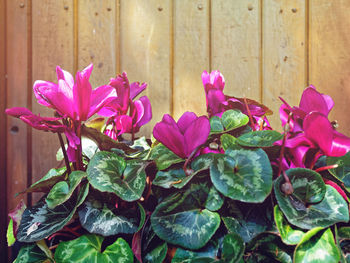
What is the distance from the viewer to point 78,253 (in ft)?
1.52

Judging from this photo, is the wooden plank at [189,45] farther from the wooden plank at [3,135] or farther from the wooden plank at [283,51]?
the wooden plank at [3,135]

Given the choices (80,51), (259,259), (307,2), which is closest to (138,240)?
(259,259)

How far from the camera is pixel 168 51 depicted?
1119 mm

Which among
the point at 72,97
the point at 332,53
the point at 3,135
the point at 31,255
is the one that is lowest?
the point at 31,255

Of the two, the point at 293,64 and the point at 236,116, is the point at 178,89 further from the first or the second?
the point at 236,116

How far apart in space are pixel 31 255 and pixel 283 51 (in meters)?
0.96

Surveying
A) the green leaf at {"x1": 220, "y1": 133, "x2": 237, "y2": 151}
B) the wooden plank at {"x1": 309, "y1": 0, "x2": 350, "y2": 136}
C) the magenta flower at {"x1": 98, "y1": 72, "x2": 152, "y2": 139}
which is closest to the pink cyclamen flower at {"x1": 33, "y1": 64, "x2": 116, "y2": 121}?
the magenta flower at {"x1": 98, "y1": 72, "x2": 152, "y2": 139}

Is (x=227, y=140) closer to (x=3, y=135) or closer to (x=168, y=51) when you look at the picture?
(x=168, y=51)

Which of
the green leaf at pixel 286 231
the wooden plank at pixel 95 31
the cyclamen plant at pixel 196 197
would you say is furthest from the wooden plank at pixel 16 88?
the green leaf at pixel 286 231

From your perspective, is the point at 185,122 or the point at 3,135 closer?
the point at 185,122

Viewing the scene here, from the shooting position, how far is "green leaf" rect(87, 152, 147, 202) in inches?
18.3

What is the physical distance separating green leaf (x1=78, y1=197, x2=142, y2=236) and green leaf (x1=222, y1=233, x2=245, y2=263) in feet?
0.43

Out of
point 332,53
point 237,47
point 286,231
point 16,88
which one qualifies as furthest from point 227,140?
point 16,88

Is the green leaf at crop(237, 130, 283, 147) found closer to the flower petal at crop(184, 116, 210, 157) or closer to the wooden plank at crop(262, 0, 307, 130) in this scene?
the flower petal at crop(184, 116, 210, 157)
